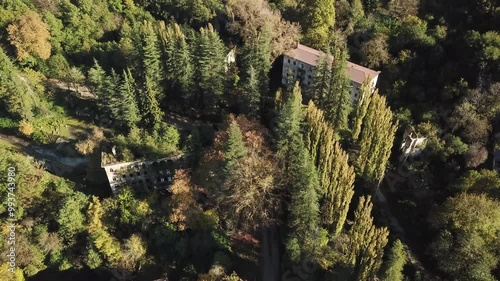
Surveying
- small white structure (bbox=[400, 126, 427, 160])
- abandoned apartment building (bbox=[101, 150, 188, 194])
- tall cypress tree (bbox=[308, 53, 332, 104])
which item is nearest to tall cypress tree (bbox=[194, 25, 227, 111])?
abandoned apartment building (bbox=[101, 150, 188, 194])

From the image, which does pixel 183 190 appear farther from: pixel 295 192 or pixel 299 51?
pixel 299 51

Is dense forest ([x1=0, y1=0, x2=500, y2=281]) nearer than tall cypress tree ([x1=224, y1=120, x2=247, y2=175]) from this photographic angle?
No

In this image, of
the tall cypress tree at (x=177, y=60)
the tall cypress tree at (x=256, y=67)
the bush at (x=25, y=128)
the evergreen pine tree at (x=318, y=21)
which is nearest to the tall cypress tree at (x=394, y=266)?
the tall cypress tree at (x=256, y=67)

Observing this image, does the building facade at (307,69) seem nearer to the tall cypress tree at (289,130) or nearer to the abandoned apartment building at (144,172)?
the tall cypress tree at (289,130)

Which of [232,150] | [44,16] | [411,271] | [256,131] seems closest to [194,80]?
[256,131]

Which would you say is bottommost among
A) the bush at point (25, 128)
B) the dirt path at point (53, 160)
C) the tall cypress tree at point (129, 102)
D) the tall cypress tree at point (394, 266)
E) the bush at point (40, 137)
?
the dirt path at point (53, 160)

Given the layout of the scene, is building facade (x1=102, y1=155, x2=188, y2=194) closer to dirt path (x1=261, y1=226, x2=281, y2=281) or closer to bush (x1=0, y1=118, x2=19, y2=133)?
dirt path (x1=261, y1=226, x2=281, y2=281)

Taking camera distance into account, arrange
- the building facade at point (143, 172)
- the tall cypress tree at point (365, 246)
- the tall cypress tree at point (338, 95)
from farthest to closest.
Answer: the building facade at point (143, 172) < the tall cypress tree at point (338, 95) < the tall cypress tree at point (365, 246)
